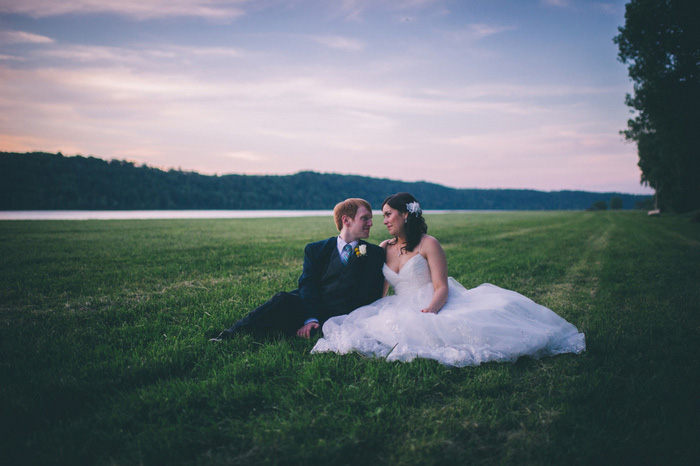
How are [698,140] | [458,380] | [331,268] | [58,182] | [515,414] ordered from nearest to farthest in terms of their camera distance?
1. [515,414]
2. [458,380]
3. [331,268]
4. [698,140]
5. [58,182]

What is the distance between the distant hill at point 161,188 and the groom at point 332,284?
93584 millimetres

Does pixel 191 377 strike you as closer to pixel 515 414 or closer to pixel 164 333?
pixel 164 333

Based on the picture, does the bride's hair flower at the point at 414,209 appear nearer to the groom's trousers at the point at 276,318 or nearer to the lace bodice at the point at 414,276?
the lace bodice at the point at 414,276

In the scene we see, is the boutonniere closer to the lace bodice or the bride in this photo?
the bride

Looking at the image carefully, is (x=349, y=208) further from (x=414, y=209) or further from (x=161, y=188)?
(x=161, y=188)

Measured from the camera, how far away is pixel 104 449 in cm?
231

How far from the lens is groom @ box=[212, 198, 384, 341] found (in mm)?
4297

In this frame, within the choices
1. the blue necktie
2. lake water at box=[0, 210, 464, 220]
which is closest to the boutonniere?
the blue necktie

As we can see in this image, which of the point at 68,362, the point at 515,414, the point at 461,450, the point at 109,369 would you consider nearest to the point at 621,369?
the point at 515,414

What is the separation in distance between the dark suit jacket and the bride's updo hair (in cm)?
48

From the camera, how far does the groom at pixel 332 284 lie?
4297 mm

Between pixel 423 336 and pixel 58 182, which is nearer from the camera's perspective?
pixel 423 336

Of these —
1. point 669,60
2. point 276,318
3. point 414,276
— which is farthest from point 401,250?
point 669,60

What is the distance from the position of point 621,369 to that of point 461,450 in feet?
7.69
